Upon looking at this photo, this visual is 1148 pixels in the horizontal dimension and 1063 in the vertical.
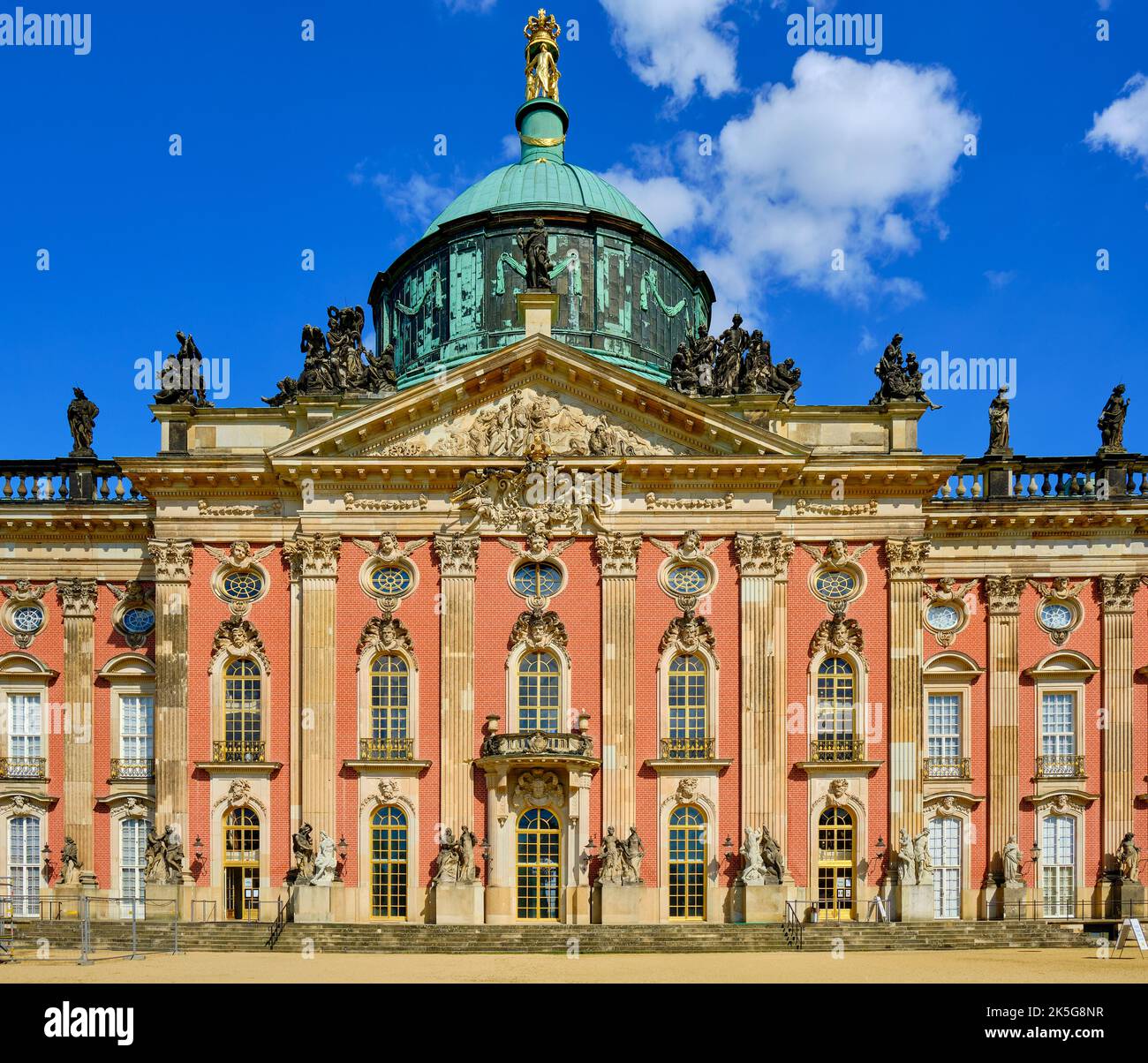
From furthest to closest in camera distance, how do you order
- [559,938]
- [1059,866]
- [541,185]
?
[541,185] < [1059,866] < [559,938]

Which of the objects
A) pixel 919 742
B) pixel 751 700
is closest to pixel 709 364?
pixel 751 700

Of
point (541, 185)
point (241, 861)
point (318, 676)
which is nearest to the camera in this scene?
point (241, 861)

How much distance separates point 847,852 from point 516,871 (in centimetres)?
955

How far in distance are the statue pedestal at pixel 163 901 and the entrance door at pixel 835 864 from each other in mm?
17938

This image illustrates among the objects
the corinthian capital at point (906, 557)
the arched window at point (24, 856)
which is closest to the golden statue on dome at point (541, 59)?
the corinthian capital at point (906, 557)

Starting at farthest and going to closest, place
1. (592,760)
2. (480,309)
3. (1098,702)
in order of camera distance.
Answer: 1. (480,309)
2. (1098,702)
3. (592,760)

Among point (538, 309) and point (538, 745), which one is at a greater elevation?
point (538, 309)

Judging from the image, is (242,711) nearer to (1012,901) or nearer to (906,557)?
(906,557)

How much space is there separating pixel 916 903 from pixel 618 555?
42.0 ft

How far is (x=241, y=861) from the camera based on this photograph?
118ft

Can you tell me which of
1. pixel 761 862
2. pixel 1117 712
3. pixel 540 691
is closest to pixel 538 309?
pixel 540 691

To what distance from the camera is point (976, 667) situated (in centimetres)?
3847

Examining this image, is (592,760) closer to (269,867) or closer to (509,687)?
(509,687)

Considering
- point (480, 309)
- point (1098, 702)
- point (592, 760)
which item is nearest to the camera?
point (592, 760)
